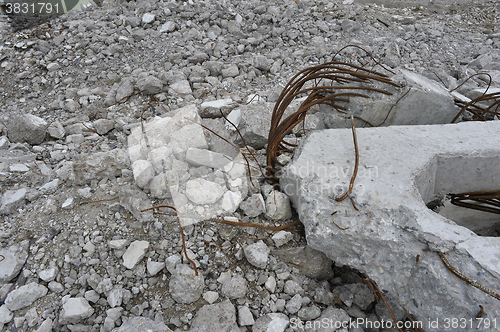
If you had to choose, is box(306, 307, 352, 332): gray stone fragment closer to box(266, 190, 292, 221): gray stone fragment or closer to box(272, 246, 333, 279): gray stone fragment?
box(272, 246, 333, 279): gray stone fragment

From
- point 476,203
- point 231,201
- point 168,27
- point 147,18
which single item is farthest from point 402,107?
Result: point 147,18

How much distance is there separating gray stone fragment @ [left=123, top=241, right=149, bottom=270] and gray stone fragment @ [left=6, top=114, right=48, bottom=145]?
1.79 meters

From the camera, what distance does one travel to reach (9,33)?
16.9ft

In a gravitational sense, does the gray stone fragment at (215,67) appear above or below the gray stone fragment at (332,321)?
above

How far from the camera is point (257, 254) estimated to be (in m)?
1.92

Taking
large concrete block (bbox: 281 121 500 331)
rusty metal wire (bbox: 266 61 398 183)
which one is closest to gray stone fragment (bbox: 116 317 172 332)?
large concrete block (bbox: 281 121 500 331)

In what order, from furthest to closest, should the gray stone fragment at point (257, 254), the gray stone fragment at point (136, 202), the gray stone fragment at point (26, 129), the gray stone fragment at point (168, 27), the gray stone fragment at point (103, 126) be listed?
the gray stone fragment at point (168, 27)
the gray stone fragment at point (103, 126)
the gray stone fragment at point (26, 129)
the gray stone fragment at point (136, 202)
the gray stone fragment at point (257, 254)

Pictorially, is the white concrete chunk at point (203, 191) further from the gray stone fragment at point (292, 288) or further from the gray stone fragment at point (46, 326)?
the gray stone fragment at point (46, 326)

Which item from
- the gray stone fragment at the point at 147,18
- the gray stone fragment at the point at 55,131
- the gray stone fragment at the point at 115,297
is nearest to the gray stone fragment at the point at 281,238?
the gray stone fragment at the point at 115,297

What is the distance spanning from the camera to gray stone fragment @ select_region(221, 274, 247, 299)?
1.79m

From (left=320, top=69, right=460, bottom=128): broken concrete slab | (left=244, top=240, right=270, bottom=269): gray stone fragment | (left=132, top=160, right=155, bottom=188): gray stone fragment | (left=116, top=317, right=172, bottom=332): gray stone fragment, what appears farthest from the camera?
(left=320, top=69, right=460, bottom=128): broken concrete slab

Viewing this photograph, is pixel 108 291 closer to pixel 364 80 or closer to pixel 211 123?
pixel 211 123

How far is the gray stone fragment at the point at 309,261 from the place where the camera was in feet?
6.37

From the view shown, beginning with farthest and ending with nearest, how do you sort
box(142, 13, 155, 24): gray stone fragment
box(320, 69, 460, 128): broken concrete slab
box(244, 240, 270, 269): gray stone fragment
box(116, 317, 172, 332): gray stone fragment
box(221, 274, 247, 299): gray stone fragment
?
box(142, 13, 155, 24): gray stone fragment < box(320, 69, 460, 128): broken concrete slab < box(244, 240, 270, 269): gray stone fragment < box(221, 274, 247, 299): gray stone fragment < box(116, 317, 172, 332): gray stone fragment
